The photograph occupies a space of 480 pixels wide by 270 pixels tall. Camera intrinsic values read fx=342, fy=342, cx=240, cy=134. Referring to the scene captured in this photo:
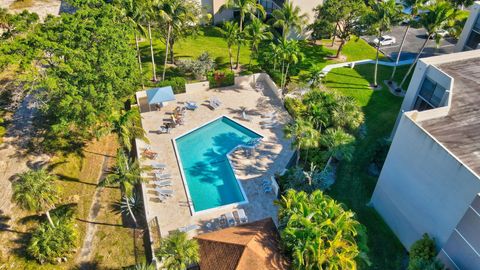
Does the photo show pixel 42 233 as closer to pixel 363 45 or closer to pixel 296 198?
pixel 296 198

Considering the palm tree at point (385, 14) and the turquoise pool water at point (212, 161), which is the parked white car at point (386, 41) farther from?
the turquoise pool water at point (212, 161)

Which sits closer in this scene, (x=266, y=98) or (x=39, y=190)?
(x=39, y=190)

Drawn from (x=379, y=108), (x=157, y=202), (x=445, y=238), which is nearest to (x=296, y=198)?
(x=445, y=238)

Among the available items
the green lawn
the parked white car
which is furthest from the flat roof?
the parked white car

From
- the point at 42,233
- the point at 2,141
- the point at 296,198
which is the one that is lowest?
the point at 42,233

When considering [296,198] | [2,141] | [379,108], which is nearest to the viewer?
[296,198]

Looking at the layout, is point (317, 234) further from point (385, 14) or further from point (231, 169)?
point (385, 14)
